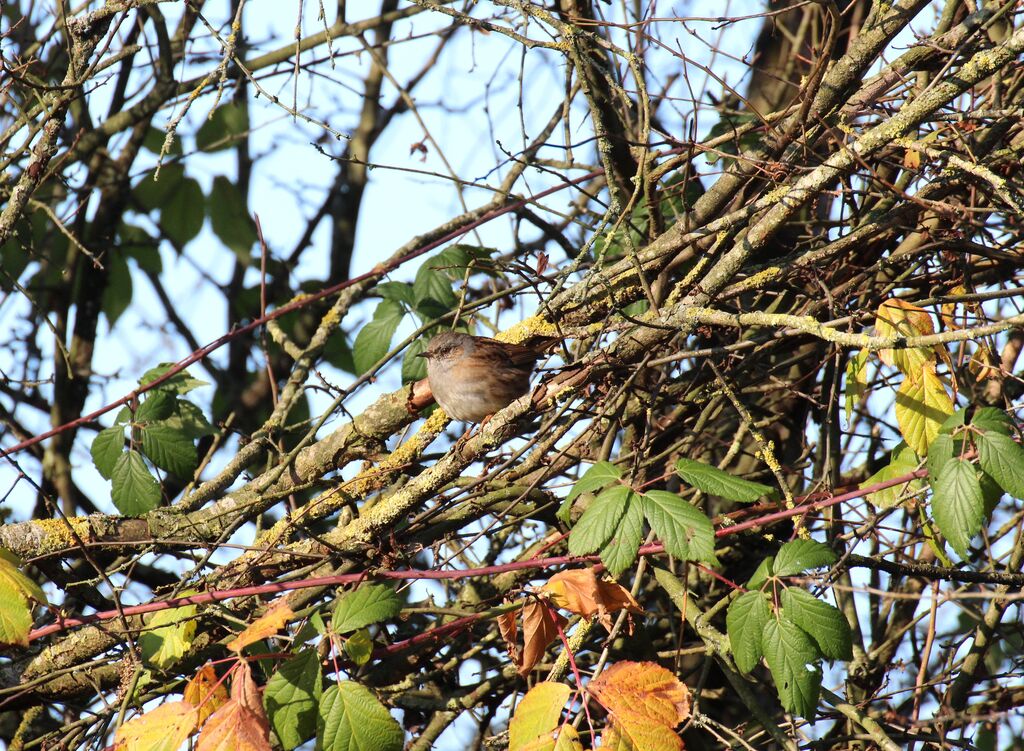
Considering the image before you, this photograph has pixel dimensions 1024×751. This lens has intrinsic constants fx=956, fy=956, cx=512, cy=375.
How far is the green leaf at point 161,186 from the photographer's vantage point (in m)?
5.56

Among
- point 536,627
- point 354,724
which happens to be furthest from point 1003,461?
point 354,724

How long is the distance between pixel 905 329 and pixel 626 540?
Answer: 130cm

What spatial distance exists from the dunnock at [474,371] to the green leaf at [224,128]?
2.28 meters

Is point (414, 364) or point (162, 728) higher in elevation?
point (414, 364)

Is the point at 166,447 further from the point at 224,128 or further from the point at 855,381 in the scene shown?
the point at 224,128

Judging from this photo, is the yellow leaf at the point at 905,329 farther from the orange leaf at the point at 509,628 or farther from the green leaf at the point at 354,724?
the green leaf at the point at 354,724

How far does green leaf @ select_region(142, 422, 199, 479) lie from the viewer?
151 inches

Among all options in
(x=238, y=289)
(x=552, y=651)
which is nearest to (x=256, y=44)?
(x=238, y=289)

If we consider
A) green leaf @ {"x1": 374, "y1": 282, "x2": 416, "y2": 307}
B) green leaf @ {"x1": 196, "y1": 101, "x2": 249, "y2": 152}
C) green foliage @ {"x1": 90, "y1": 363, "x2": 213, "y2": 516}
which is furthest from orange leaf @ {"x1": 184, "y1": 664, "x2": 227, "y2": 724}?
green leaf @ {"x1": 196, "y1": 101, "x2": 249, "y2": 152}

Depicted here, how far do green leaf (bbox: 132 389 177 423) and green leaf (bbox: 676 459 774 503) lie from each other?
87.3 inches

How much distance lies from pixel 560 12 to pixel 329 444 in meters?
1.96

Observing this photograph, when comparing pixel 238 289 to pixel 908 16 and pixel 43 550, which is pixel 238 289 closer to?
pixel 43 550

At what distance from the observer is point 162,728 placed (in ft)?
8.78

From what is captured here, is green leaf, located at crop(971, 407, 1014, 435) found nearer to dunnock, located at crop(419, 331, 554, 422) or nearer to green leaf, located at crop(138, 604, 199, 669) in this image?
dunnock, located at crop(419, 331, 554, 422)
